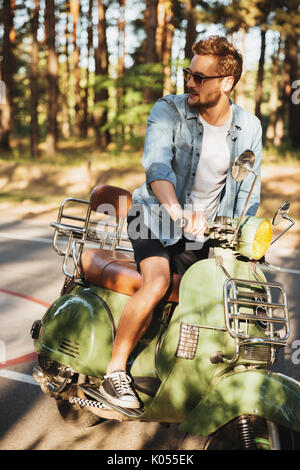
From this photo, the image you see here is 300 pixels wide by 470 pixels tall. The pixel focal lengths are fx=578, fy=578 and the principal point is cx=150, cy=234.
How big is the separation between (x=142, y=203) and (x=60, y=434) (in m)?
1.52

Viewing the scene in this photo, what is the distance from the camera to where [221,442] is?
2473mm

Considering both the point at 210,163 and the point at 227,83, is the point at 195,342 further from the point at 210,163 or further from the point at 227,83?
the point at 227,83

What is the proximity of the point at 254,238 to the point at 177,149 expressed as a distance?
0.75 meters

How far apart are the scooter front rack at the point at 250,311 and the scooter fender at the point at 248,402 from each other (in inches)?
6.7

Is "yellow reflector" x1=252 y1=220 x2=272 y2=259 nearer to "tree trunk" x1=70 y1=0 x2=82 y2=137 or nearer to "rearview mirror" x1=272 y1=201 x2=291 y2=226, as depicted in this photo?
"rearview mirror" x1=272 y1=201 x2=291 y2=226

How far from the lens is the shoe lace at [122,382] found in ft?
10.1

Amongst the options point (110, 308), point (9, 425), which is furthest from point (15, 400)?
point (110, 308)

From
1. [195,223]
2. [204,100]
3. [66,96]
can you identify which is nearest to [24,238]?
[204,100]

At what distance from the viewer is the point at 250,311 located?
2.75 meters

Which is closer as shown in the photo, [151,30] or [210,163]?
[210,163]

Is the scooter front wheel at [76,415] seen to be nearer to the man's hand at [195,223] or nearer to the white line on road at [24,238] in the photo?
the man's hand at [195,223]

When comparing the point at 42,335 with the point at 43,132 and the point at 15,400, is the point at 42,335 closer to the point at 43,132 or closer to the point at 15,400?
the point at 15,400
